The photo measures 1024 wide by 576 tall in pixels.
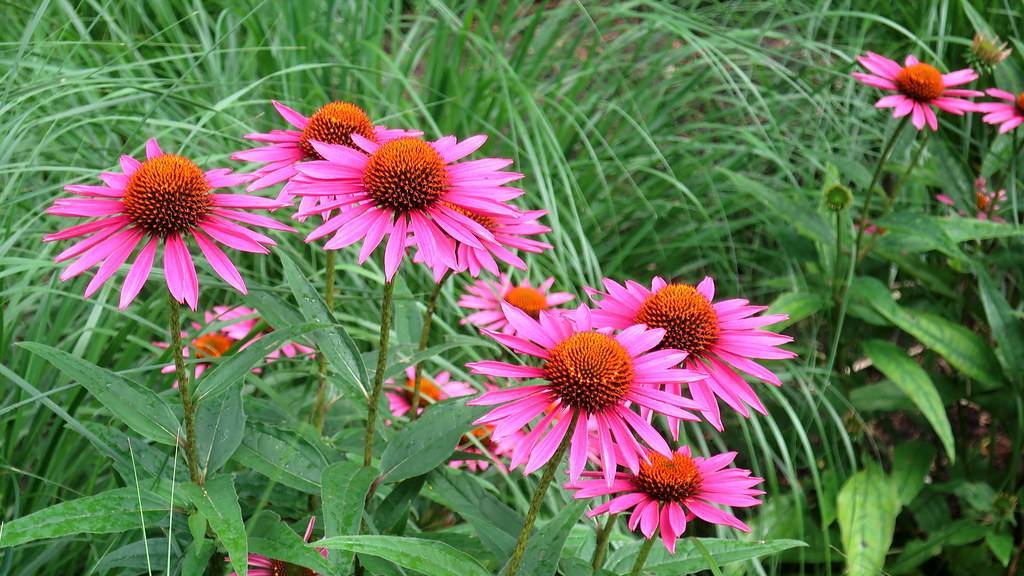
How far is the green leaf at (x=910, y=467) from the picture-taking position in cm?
171

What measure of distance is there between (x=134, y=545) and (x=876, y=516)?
3.94ft

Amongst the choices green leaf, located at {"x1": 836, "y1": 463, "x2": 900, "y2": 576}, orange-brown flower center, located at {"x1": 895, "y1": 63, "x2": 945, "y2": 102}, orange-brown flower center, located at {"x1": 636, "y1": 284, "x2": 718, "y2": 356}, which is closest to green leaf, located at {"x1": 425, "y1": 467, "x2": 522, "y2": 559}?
orange-brown flower center, located at {"x1": 636, "y1": 284, "x2": 718, "y2": 356}

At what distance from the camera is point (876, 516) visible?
1.63 meters

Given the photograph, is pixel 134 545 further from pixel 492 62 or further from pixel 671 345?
pixel 492 62

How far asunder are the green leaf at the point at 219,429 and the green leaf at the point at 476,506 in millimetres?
206

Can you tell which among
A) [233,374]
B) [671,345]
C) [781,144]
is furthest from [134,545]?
[781,144]

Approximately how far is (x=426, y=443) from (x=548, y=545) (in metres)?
0.16

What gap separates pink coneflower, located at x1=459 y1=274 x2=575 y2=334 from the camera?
4.68 feet

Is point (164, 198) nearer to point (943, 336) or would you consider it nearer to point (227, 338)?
point (227, 338)

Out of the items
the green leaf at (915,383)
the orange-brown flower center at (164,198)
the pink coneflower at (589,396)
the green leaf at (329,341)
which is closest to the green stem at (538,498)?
the pink coneflower at (589,396)

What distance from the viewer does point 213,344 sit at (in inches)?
Answer: 56.7

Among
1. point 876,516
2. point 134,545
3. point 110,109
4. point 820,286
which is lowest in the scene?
point 134,545

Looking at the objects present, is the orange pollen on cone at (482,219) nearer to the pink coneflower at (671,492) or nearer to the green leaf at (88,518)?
the pink coneflower at (671,492)

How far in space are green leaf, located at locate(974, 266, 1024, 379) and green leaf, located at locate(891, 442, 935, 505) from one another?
20 cm
